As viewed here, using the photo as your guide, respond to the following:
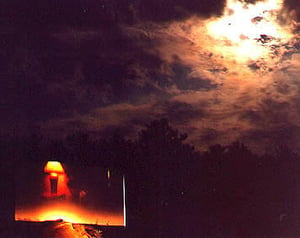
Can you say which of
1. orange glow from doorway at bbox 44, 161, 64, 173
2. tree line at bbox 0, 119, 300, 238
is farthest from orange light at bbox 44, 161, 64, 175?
tree line at bbox 0, 119, 300, 238

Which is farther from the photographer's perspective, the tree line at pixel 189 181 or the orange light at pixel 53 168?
the tree line at pixel 189 181

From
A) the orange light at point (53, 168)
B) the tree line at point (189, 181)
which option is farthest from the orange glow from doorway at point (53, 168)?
the tree line at point (189, 181)

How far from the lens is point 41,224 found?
17.9 metres

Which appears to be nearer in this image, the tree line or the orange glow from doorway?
the orange glow from doorway

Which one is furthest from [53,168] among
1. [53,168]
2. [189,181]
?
[189,181]

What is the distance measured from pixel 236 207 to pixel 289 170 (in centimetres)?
619

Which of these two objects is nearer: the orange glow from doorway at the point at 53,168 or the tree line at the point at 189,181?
the orange glow from doorway at the point at 53,168

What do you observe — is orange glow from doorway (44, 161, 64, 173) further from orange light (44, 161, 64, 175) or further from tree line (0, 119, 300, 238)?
tree line (0, 119, 300, 238)

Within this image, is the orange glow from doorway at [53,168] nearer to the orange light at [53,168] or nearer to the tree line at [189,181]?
the orange light at [53,168]

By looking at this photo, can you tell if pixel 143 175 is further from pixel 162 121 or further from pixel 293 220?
pixel 293 220

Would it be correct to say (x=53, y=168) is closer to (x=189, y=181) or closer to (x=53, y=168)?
(x=53, y=168)

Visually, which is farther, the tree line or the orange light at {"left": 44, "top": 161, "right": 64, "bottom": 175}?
the tree line

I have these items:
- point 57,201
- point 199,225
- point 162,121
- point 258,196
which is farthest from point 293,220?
point 57,201

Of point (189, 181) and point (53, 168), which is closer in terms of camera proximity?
point (53, 168)
